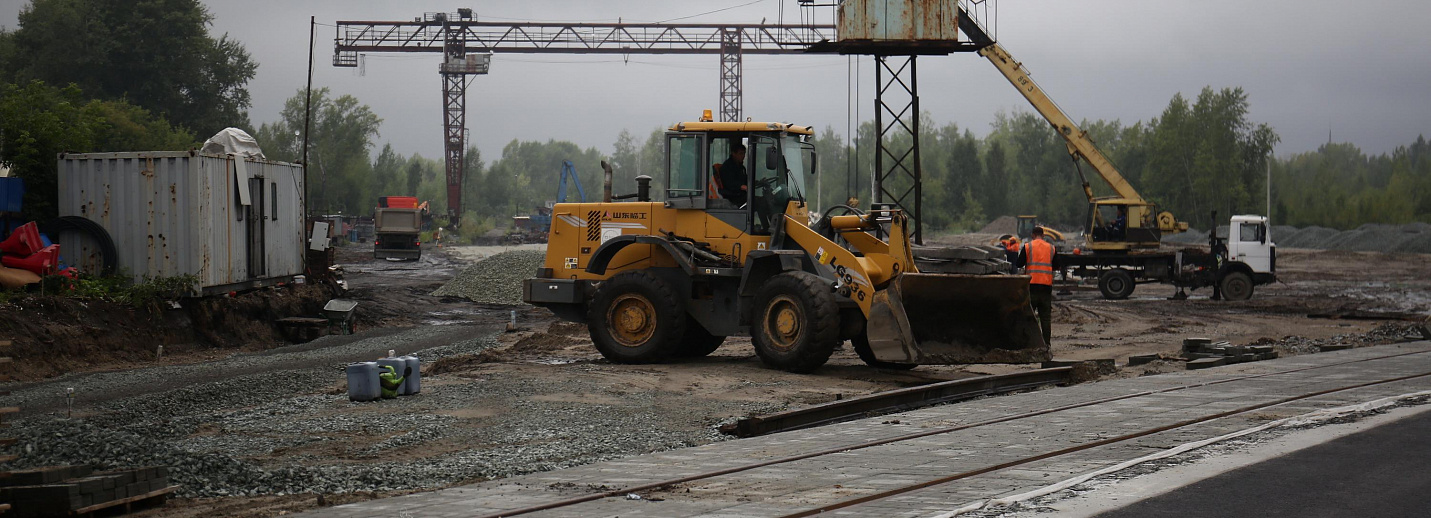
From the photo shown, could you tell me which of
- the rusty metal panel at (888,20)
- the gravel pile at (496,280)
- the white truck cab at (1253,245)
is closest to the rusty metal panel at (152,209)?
the gravel pile at (496,280)

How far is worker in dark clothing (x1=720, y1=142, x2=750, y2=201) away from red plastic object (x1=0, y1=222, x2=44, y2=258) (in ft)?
33.4

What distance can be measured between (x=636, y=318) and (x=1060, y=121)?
23309 millimetres

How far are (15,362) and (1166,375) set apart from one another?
14.1 m

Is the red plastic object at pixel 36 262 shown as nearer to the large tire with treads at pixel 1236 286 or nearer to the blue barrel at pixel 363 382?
the blue barrel at pixel 363 382

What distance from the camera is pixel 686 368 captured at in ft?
48.7

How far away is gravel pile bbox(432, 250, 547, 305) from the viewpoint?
29938 millimetres

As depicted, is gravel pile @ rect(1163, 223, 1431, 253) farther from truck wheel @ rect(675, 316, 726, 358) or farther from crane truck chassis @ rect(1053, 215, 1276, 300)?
truck wheel @ rect(675, 316, 726, 358)

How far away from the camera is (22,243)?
17.3m

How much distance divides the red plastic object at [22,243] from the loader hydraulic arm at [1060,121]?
24.4m

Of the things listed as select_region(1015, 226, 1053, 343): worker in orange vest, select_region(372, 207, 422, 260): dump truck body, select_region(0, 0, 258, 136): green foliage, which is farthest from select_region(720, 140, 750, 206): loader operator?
select_region(0, 0, 258, 136): green foliage

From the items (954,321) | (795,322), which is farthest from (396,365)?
(954,321)

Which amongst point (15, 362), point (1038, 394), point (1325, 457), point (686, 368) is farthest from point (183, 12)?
point (1325, 457)

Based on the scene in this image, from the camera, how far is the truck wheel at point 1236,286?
1226 inches

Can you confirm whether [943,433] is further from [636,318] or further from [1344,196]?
[1344,196]
